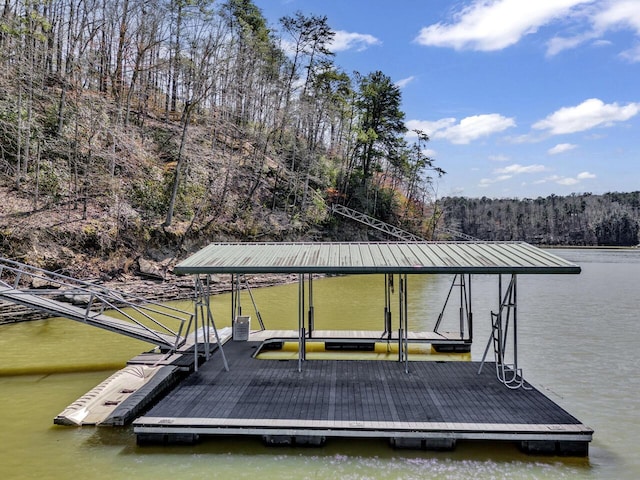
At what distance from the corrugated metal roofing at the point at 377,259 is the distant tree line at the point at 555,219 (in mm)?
79901

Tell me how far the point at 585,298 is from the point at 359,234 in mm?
19224

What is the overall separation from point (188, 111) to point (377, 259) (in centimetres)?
1924

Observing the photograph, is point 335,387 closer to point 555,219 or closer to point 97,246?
point 97,246

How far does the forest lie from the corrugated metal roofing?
11.5 m

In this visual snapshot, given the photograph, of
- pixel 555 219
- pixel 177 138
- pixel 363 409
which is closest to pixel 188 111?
pixel 177 138

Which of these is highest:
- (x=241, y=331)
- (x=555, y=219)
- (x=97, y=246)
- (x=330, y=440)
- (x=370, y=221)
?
(x=555, y=219)

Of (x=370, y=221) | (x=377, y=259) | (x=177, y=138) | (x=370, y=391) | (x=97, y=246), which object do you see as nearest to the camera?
(x=370, y=391)

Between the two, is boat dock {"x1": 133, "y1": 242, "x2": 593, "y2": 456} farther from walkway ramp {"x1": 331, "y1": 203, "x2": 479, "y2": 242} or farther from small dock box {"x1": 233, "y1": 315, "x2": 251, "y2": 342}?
walkway ramp {"x1": 331, "y1": 203, "x2": 479, "y2": 242}

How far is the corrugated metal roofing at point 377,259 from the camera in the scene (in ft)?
25.6

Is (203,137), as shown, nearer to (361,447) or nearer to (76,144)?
(76,144)

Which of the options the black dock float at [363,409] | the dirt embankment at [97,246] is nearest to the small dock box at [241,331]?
the black dock float at [363,409]

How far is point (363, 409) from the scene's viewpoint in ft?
23.8

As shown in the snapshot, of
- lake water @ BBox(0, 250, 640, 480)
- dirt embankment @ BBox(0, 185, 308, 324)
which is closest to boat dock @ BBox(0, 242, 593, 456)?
lake water @ BBox(0, 250, 640, 480)

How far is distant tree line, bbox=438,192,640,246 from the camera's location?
311ft
